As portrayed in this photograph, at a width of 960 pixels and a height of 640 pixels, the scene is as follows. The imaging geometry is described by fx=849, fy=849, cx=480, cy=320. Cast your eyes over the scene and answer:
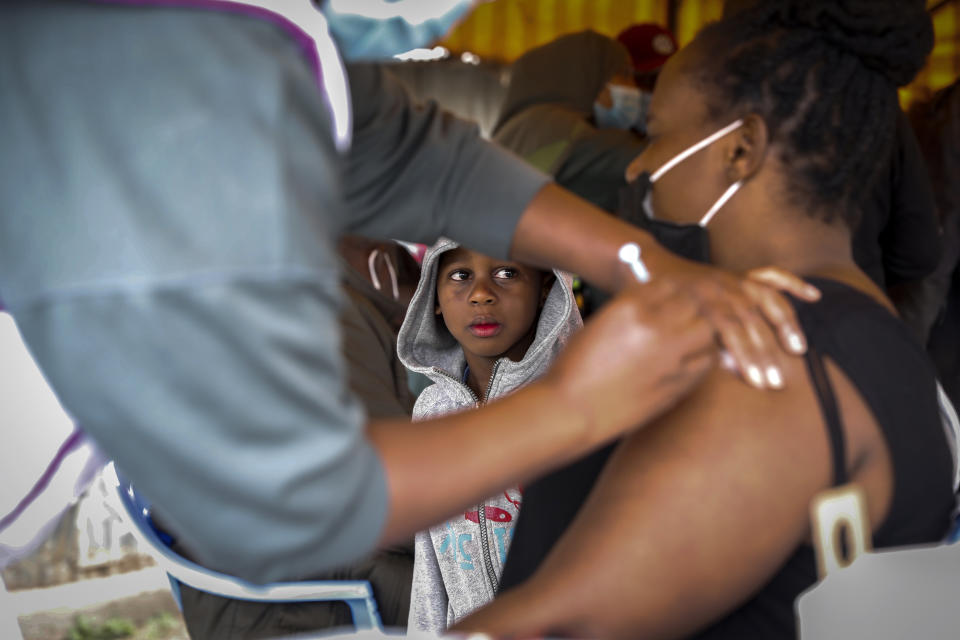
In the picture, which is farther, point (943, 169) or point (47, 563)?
point (943, 169)

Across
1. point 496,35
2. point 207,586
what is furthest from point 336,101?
point 496,35

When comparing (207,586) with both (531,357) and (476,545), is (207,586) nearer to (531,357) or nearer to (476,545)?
(476,545)

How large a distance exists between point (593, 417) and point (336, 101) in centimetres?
31

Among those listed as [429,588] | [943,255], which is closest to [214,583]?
[429,588]

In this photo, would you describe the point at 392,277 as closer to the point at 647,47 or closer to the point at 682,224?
the point at 647,47

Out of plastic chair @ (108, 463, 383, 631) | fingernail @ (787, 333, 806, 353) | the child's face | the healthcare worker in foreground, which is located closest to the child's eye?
the child's face

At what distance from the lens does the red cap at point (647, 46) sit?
3.16 metres

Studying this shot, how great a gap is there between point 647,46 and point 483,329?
1764 mm

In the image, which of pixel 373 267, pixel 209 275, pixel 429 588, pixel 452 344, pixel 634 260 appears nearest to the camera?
pixel 209 275

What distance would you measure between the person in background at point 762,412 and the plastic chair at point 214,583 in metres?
0.85

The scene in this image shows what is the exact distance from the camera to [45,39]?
0.54 metres

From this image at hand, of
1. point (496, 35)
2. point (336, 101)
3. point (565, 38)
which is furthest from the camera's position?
point (496, 35)

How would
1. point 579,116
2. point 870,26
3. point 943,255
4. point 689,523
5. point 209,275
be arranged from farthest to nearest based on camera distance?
point 579,116, point 943,255, point 870,26, point 689,523, point 209,275

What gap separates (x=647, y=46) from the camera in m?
3.20
